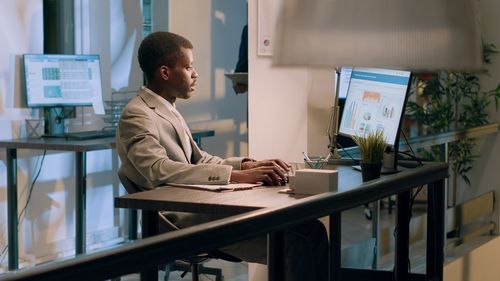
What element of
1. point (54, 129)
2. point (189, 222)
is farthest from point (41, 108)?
point (189, 222)

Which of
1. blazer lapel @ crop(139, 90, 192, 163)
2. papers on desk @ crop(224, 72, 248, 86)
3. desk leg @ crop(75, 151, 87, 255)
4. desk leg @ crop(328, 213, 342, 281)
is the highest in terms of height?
papers on desk @ crop(224, 72, 248, 86)

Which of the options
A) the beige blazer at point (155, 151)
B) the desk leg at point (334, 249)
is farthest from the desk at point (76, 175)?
the desk leg at point (334, 249)

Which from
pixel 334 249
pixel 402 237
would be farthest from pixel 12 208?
pixel 334 249

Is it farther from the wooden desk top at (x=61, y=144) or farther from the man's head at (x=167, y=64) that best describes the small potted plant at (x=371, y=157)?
the wooden desk top at (x=61, y=144)

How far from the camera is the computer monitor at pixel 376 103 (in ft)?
11.0

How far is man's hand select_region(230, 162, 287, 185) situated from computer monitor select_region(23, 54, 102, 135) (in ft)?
8.21

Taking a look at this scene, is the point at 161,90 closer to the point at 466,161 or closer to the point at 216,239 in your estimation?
the point at 216,239

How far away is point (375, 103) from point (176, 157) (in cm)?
82

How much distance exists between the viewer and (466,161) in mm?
5520

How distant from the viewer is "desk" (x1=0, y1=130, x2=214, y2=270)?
494 cm

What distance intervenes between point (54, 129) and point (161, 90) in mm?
2062

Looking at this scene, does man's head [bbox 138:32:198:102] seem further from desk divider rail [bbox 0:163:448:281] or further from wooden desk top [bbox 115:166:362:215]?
desk divider rail [bbox 0:163:448:281]

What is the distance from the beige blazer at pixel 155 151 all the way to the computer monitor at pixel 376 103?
53cm

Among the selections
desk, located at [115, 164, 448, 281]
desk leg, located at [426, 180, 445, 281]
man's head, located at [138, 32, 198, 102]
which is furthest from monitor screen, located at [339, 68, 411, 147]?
man's head, located at [138, 32, 198, 102]
